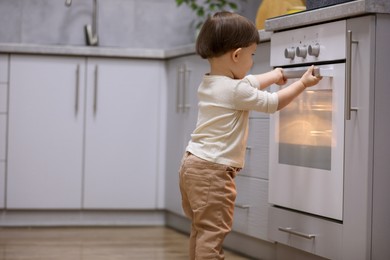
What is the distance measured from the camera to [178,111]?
4.11 m

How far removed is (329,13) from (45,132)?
2107 millimetres

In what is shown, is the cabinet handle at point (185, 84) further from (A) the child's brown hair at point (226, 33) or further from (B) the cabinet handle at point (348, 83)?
(B) the cabinet handle at point (348, 83)

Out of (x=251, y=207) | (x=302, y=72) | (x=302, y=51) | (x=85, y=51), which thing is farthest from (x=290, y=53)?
(x=85, y=51)

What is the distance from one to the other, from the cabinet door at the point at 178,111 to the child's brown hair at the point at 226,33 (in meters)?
1.25

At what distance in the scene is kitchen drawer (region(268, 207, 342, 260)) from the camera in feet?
8.19

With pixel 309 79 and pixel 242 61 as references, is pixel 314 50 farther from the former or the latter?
pixel 242 61

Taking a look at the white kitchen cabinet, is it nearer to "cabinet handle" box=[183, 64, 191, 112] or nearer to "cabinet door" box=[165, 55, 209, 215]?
"cabinet door" box=[165, 55, 209, 215]

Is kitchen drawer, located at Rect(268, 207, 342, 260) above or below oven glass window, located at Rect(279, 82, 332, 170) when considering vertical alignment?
below

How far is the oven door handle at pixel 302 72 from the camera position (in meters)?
2.49

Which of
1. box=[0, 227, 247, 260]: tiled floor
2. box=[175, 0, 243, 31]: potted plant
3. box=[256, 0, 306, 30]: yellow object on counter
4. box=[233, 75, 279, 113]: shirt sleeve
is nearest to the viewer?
box=[233, 75, 279, 113]: shirt sleeve

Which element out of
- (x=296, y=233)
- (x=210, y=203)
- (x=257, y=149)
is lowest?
(x=296, y=233)

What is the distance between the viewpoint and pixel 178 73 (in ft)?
13.4

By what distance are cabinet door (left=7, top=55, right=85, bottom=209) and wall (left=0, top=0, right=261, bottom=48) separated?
53 centimetres

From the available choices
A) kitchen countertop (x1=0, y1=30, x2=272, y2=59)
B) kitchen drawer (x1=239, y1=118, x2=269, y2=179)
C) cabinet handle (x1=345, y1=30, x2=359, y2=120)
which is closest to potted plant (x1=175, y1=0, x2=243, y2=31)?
kitchen countertop (x1=0, y1=30, x2=272, y2=59)
